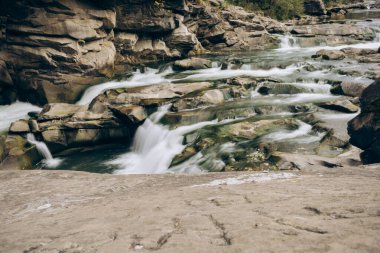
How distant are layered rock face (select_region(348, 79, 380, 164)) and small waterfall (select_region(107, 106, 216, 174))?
281 inches

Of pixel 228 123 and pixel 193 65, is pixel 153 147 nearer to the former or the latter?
pixel 228 123

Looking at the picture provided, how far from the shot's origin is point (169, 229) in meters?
4.64

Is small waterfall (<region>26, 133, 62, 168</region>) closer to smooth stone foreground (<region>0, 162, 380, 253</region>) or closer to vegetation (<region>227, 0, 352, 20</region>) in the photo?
smooth stone foreground (<region>0, 162, 380, 253</region>)

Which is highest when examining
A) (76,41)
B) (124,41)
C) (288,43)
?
(76,41)

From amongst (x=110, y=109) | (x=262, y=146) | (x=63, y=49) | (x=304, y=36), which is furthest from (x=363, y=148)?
(x=304, y=36)

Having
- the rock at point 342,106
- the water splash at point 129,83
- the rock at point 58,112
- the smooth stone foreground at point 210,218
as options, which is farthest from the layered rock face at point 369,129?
the water splash at point 129,83

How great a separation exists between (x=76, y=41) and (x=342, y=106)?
1821 centimetres

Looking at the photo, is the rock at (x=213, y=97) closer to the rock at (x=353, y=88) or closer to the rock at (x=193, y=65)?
the rock at (x=353, y=88)

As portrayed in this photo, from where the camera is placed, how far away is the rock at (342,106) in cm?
1725

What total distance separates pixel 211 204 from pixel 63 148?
16.0 metres

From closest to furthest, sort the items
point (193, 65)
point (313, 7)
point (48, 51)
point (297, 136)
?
point (297, 136)
point (48, 51)
point (193, 65)
point (313, 7)

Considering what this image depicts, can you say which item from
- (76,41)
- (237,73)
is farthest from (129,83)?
(237,73)

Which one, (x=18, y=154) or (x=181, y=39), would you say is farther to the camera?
(x=181, y=39)

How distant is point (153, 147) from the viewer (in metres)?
18.4
